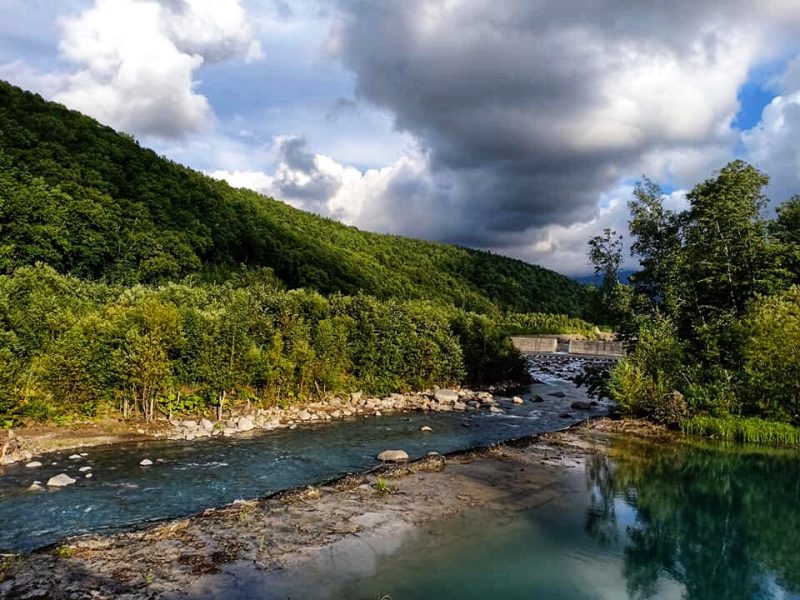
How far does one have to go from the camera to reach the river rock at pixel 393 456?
21344 millimetres

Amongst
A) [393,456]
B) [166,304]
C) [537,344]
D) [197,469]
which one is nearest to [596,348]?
[537,344]

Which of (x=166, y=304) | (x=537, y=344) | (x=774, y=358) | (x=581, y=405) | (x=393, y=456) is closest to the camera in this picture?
(x=393, y=456)

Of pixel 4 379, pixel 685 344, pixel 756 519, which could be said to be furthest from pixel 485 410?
pixel 4 379

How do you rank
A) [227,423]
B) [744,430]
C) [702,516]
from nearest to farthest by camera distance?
[702,516] → [744,430] → [227,423]

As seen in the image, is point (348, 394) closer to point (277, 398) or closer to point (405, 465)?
point (277, 398)

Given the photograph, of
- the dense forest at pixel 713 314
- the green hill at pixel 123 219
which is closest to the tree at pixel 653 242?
the dense forest at pixel 713 314

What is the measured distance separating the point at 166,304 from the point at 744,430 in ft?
95.7

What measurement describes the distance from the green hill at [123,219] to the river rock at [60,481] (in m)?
41.5

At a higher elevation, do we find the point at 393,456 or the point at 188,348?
the point at 188,348

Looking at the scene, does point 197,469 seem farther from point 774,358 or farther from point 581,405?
point 581,405

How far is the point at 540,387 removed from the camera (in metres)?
47.9

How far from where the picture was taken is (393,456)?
2152 cm

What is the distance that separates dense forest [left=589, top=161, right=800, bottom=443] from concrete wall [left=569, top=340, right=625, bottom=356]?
4990 cm

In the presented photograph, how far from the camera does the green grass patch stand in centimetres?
2361
